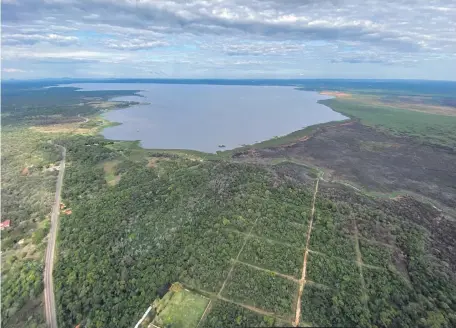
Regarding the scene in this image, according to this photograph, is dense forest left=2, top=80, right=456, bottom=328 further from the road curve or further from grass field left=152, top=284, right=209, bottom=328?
grass field left=152, top=284, right=209, bottom=328

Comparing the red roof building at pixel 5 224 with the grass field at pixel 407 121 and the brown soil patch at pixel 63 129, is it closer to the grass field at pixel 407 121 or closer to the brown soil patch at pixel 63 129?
the brown soil patch at pixel 63 129

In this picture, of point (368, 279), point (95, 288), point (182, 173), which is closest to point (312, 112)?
point (182, 173)

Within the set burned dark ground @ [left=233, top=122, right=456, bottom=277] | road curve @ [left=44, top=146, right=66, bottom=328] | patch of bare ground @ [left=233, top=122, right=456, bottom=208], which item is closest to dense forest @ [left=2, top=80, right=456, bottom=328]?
burned dark ground @ [left=233, top=122, right=456, bottom=277]

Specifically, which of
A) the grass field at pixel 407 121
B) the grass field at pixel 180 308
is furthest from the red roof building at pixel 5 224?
the grass field at pixel 407 121

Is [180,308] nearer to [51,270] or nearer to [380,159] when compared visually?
[51,270]

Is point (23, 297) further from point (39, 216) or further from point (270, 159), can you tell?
point (270, 159)

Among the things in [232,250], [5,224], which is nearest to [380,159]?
[232,250]
